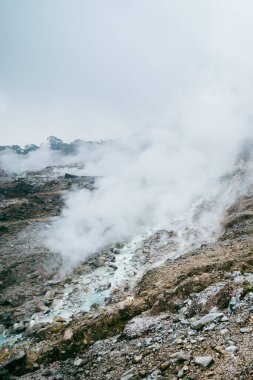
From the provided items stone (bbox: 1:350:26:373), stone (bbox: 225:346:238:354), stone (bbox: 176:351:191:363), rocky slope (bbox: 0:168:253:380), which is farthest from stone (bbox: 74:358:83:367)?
stone (bbox: 225:346:238:354)

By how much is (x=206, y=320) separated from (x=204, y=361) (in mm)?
Answer: 1873

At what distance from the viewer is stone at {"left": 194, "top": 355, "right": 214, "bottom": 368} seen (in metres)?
7.30

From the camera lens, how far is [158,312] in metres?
11.8

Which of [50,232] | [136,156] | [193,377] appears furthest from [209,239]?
[136,156]

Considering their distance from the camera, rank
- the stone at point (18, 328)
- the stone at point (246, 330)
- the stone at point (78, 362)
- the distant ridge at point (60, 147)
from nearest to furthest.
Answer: the stone at point (246, 330), the stone at point (78, 362), the stone at point (18, 328), the distant ridge at point (60, 147)

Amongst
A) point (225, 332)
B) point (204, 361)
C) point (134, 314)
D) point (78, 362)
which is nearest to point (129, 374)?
point (204, 361)

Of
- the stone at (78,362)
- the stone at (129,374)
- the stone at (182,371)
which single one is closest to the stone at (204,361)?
the stone at (182,371)

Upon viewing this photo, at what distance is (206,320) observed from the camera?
9.18 m

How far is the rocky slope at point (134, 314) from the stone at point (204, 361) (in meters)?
0.02

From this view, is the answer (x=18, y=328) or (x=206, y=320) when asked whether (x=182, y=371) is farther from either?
(x=18, y=328)

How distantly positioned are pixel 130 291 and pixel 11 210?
22.2 m

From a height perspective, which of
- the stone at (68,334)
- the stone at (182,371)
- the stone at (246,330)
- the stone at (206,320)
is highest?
the stone at (68,334)

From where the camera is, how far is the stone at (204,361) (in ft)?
24.0

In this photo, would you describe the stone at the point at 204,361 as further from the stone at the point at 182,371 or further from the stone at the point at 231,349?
the stone at the point at 231,349
